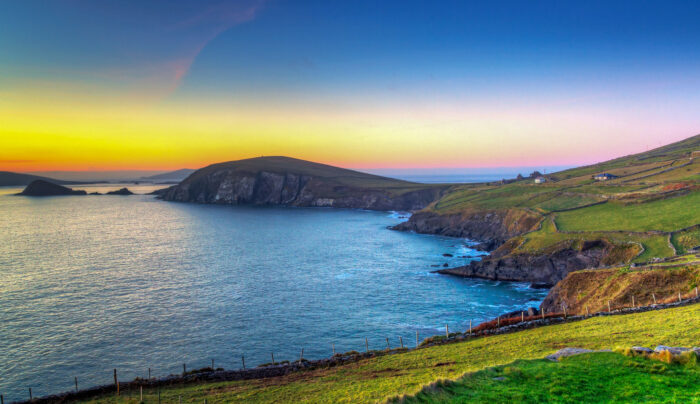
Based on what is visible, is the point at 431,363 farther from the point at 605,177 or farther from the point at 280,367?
the point at 605,177

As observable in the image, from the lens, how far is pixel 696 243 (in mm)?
65562

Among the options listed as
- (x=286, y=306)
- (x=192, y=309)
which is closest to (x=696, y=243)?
(x=286, y=306)

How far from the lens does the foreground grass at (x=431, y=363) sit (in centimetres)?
2670

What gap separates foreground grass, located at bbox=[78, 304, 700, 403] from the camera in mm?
26703

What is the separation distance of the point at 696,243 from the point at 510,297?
31770 mm

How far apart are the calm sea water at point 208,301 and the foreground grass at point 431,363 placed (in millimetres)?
13094

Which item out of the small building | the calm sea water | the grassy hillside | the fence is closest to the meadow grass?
the grassy hillside

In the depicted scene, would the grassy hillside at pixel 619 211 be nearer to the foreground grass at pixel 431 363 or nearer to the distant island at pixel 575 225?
the distant island at pixel 575 225

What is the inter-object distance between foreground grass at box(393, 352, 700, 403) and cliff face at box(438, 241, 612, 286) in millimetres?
54912

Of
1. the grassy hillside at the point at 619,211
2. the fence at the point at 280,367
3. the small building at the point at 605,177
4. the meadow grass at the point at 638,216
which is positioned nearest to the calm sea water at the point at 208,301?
the fence at the point at 280,367

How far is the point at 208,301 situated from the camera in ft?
216

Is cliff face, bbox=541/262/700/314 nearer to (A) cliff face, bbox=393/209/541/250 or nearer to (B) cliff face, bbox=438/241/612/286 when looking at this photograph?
(B) cliff face, bbox=438/241/612/286

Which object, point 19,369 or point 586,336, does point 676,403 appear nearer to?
point 586,336

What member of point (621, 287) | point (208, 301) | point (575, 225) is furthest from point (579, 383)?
point (575, 225)
